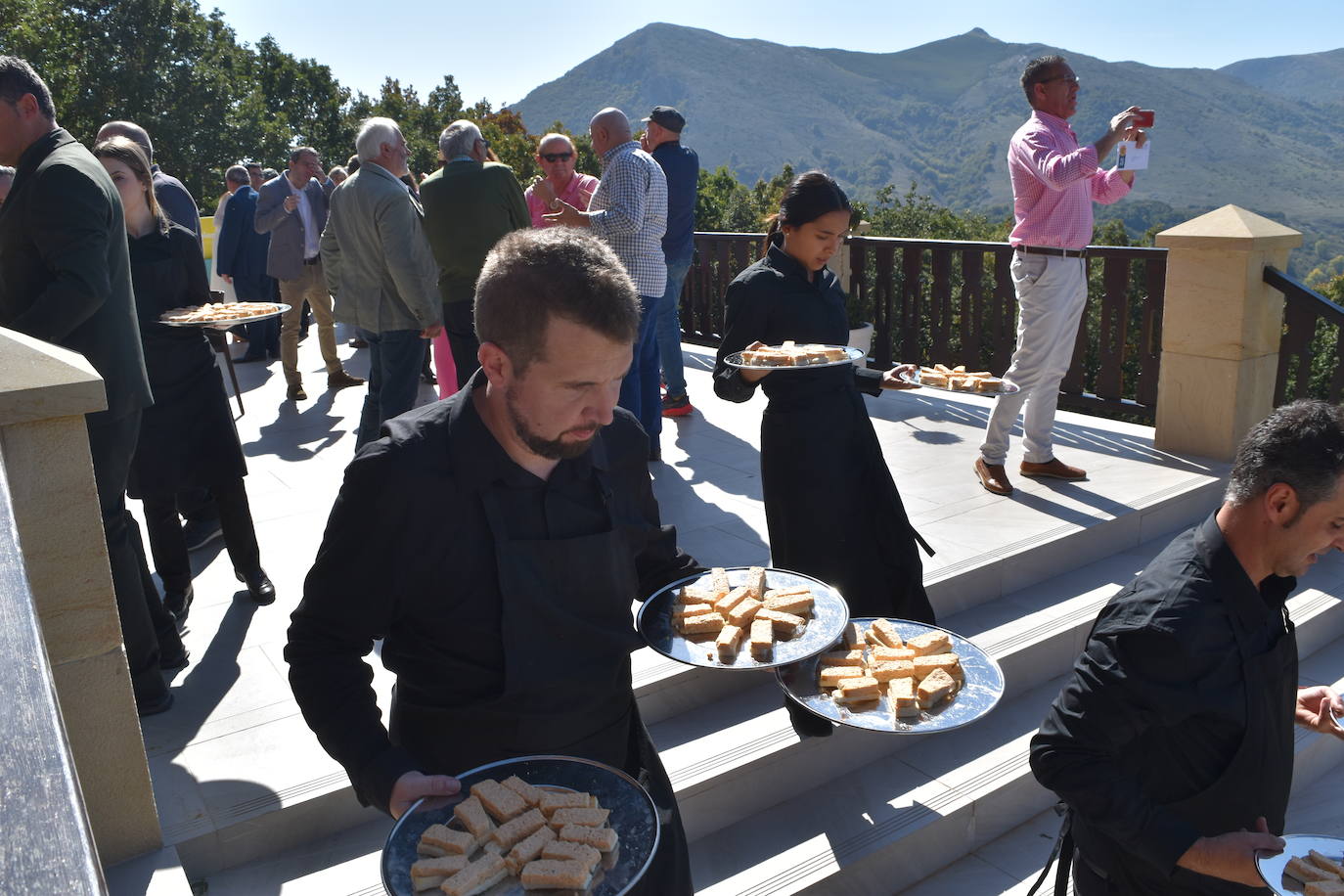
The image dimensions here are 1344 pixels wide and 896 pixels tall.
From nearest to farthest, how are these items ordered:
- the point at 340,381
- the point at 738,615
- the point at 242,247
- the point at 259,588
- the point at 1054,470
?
the point at 738,615
the point at 259,588
the point at 1054,470
the point at 340,381
the point at 242,247

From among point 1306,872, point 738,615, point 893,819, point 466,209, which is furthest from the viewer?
point 466,209

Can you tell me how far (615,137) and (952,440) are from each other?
3300 mm

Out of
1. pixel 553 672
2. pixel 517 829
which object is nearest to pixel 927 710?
pixel 553 672

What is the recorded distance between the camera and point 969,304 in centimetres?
833

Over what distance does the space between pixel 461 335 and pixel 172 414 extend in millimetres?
2193

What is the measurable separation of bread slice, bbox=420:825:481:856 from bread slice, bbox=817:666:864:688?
3.18 feet

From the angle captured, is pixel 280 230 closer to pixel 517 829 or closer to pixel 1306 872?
pixel 517 829

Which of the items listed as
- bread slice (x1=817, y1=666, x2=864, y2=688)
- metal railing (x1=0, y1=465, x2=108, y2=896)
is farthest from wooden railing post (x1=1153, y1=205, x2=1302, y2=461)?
metal railing (x1=0, y1=465, x2=108, y2=896)

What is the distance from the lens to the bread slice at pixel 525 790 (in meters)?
1.55

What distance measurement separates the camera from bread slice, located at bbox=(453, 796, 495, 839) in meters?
1.47

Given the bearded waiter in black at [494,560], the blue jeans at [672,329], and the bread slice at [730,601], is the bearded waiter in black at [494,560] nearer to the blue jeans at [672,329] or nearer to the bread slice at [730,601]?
the bread slice at [730,601]

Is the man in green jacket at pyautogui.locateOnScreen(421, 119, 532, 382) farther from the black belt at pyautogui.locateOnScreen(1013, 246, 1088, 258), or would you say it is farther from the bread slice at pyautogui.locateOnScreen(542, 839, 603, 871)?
the bread slice at pyautogui.locateOnScreen(542, 839, 603, 871)

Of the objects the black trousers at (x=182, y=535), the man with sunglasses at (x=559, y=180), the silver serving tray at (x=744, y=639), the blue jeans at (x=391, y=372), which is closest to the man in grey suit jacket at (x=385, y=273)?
the blue jeans at (x=391, y=372)

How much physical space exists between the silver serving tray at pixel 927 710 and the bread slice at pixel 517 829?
72cm
